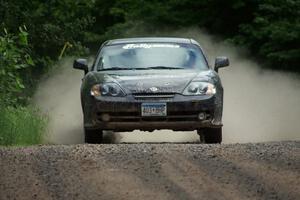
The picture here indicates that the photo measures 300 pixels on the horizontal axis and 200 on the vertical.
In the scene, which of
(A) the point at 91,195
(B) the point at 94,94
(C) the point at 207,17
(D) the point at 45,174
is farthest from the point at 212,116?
(C) the point at 207,17

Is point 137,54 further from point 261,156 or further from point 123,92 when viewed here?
point 261,156

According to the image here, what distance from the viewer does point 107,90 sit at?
48.2ft

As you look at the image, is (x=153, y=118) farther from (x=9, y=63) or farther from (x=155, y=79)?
(x=9, y=63)

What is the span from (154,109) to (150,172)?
4271mm

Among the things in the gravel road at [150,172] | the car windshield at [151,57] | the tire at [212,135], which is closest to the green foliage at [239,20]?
the car windshield at [151,57]

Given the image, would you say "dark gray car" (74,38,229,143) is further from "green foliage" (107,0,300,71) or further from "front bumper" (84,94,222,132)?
"green foliage" (107,0,300,71)

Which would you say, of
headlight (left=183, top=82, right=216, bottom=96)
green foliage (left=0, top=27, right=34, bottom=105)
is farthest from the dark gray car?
green foliage (left=0, top=27, right=34, bottom=105)

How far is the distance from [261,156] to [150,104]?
3219 mm

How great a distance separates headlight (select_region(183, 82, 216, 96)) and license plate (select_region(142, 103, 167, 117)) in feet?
1.13

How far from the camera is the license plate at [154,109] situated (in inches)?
574

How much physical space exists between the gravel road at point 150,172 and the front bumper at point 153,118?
183 centimetres

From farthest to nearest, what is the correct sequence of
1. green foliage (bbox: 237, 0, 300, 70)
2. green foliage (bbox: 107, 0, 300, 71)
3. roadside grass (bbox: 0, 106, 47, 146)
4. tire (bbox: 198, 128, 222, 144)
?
green foliage (bbox: 107, 0, 300, 71)
green foliage (bbox: 237, 0, 300, 70)
roadside grass (bbox: 0, 106, 47, 146)
tire (bbox: 198, 128, 222, 144)

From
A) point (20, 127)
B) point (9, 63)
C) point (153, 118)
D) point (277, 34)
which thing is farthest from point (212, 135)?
point (277, 34)

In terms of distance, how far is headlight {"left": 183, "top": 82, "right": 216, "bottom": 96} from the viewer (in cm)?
1466
